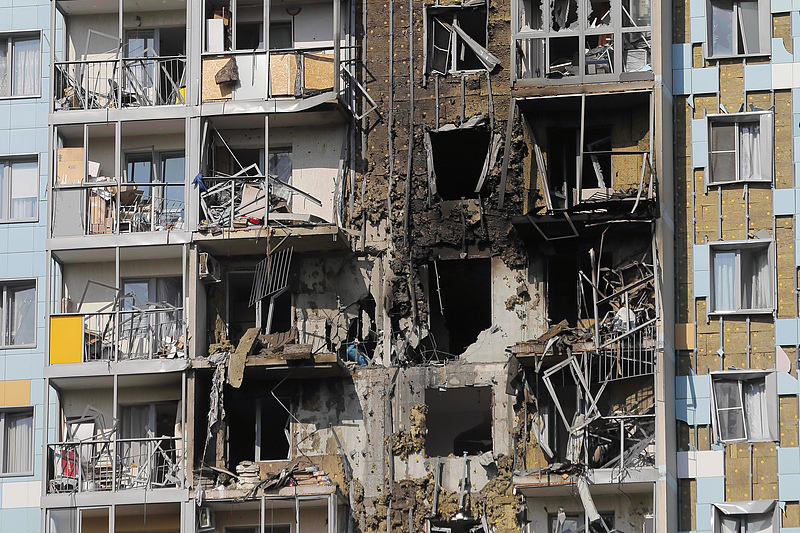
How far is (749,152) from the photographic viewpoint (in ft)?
128

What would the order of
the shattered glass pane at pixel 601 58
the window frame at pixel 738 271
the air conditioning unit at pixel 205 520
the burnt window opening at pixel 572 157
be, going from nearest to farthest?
the air conditioning unit at pixel 205 520, the window frame at pixel 738 271, the shattered glass pane at pixel 601 58, the burnt window opening at pixel 572 157

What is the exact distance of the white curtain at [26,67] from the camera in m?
43.3

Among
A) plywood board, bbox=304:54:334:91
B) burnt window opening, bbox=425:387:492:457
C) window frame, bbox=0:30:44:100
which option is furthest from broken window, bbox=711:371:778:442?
window frame, bbox=0:30:44:100

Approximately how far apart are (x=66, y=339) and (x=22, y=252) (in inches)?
161

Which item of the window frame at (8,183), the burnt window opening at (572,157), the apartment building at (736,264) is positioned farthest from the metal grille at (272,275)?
the apartment building at (736,264)

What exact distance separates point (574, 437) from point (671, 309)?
4.02m

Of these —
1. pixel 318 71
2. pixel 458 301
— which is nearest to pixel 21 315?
pixel 318 71

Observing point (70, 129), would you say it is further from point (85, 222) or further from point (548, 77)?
point (548, 77)

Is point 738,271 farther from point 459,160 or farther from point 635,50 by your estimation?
point 459,160

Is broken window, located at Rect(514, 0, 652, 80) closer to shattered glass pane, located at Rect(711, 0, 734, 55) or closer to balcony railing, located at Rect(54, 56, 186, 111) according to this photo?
shattered glass pane, located at Rect(711, 0, 734, 55)

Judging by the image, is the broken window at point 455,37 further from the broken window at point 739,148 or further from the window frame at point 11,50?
the window frame at point 11,50

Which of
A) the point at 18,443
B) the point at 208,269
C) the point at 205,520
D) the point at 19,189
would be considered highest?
the point at 19,189

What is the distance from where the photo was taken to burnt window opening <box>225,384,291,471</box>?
39438 millimetres

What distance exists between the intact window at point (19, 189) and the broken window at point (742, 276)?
18.6m
